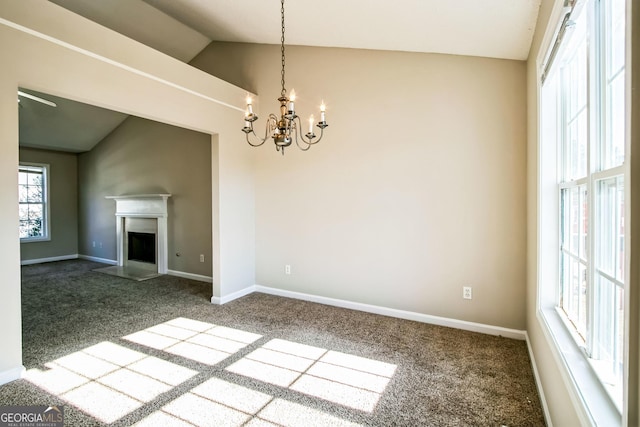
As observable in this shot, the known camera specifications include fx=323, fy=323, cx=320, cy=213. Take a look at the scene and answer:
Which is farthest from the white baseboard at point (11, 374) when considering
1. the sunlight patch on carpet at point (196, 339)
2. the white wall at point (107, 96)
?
the sunlight patch on carpet at point (196, 339)

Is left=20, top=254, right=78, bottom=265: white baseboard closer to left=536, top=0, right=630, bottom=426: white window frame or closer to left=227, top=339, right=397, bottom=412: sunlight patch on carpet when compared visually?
left=227, top=339, right=397, bottom=412: sunlight patch on carpet

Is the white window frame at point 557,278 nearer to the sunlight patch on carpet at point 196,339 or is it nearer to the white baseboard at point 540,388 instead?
the white baseboard at point 540,388

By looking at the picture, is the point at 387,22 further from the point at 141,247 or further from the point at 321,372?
the point at 141,247

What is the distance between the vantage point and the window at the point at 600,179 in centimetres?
118

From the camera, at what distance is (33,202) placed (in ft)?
23.3

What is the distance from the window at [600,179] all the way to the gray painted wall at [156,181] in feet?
15.8

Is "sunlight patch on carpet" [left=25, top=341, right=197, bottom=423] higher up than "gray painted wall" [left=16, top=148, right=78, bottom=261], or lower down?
lower down

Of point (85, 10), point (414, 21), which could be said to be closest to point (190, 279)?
point (85, 10)

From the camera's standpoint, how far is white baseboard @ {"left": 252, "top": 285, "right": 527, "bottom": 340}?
3.15 metres

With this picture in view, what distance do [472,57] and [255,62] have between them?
2.84 meters

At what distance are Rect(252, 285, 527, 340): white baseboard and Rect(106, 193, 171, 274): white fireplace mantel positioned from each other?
2445 mm

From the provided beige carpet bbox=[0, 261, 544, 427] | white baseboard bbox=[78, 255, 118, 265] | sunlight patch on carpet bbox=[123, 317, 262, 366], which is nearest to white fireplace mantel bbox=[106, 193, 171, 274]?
white baseboard bbox=[78, 255, 118, 265]

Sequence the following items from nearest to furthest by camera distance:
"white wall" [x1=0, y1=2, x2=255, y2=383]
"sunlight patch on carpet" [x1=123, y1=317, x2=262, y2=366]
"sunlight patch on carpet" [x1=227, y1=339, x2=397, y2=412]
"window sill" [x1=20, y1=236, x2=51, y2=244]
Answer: "sunlight patch on carpet" [x1=227, y1=339, x2=397, y2=412] < "white wall" [x1=0, y1=2, x2=255, y2=383] < "sunlight patch on carpet" [x1=123, y1=317, x2=262, y2=366] < "window sill" [x1=20, y1=236, x2=51, y2=244]

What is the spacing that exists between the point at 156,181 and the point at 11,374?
414 centimetres
